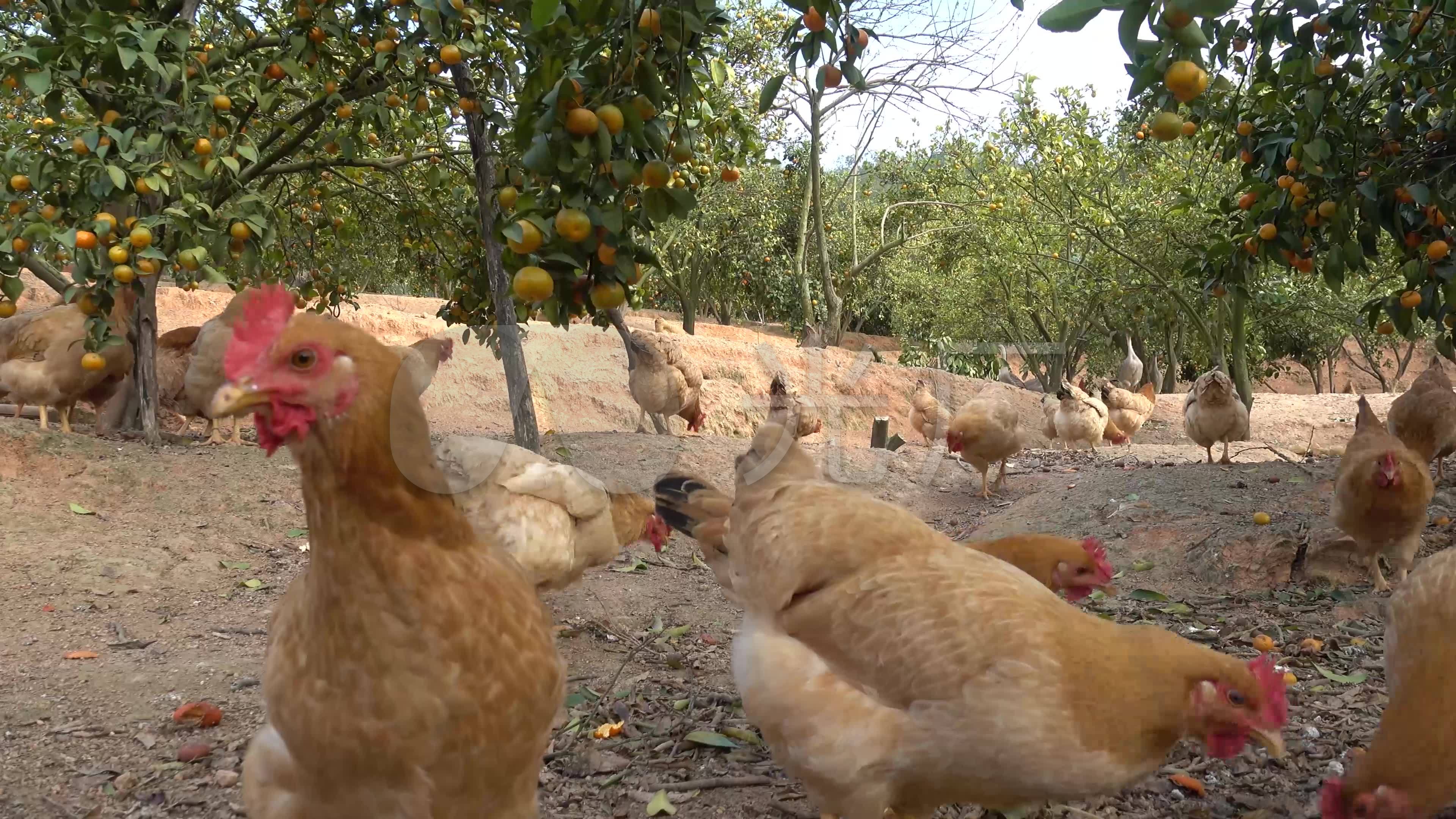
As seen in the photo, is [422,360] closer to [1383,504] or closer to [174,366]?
[1383,504]

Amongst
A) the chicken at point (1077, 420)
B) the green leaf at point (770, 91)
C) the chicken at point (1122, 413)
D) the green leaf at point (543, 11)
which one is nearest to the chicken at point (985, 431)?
the chicken at point (1077, 420)

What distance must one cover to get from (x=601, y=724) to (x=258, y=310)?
2023 millimetres

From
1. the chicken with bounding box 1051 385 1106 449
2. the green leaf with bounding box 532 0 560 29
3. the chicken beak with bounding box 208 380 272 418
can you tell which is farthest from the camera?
the chicken with bounding box 1051 385 1106 449

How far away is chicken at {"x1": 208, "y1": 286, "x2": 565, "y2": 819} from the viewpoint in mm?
1396

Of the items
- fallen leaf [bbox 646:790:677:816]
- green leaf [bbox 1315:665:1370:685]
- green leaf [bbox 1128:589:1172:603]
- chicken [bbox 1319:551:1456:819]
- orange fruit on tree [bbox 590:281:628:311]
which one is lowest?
fallen leaf [bbox 646:790:677:816]

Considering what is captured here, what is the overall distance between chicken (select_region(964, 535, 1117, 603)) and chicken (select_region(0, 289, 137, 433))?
583 centimetres

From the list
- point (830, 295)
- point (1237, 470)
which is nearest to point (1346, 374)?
point (830, 295)

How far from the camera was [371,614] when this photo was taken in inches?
59.0

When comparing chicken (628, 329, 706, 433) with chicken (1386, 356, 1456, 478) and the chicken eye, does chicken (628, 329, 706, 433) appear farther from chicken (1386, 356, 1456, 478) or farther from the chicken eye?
the chicken eye

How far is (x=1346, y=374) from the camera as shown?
31516mm

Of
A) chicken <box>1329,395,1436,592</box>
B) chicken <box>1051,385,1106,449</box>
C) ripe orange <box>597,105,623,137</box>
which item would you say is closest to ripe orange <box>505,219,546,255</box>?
ripe orange <box>597,105,623,137</box>

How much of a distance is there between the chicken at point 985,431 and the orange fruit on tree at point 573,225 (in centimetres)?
577

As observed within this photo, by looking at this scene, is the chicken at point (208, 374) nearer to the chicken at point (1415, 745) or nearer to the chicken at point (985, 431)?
the chicken at point (985, 431)

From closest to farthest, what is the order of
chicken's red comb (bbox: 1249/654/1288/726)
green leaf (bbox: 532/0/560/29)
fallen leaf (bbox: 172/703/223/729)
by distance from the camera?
green leaf (bbox: 532/0/560/29)
chicken's red comb (bbox: 1249/654/1288/726)
fallen leaf (bbox: 172/703/223/729)
